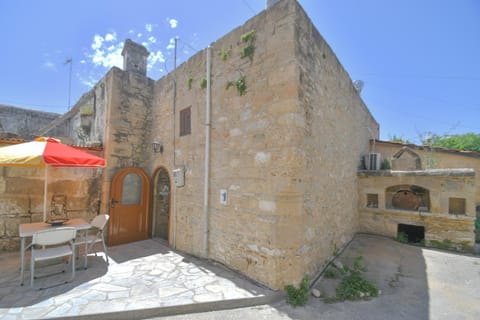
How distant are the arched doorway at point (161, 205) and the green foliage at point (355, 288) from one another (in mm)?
4348

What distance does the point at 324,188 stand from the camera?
4.20 m

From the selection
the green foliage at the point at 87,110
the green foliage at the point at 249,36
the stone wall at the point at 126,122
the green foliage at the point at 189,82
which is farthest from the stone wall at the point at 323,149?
the green foliage at the point at 87,110

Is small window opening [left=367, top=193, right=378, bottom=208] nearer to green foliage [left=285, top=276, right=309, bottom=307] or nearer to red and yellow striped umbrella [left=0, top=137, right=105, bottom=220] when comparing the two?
green foliage [left=285, top=276, right=309, bottom=307]

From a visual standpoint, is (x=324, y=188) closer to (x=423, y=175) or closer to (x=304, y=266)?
(x=304, y=266)

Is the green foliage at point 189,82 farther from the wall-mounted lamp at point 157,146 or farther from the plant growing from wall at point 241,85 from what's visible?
the wall-mounted lamp at point 157,146

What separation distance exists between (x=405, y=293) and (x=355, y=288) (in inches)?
32.2

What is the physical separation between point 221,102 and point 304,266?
10.8ft

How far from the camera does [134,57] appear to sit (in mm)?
5988

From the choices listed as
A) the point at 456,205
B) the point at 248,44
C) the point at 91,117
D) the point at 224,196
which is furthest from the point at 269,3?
the point at 456,205

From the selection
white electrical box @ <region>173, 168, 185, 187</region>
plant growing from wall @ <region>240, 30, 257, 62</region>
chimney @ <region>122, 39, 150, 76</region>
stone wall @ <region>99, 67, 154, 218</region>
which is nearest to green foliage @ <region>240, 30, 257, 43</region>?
plant growing from wall @ <region>240, 30, 257, 62</region>

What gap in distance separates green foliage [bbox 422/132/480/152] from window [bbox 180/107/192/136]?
16.9 metres

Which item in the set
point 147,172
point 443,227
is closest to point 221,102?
point 147,172

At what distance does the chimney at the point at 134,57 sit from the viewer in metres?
5.91

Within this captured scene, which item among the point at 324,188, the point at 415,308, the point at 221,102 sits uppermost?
the point at 221,102
